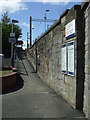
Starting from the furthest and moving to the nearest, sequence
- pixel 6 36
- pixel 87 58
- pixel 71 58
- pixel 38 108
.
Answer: pixel 6 36 < pixel 71 58 < pixel 38 108 < pixel 87 58

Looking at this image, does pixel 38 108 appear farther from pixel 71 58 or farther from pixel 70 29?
pixel 70 29

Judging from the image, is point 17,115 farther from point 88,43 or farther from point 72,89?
point 88,43

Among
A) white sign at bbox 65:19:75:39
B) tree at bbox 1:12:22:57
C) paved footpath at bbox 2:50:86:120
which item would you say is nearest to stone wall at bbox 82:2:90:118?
paved footpath at bbox 2:50:86:120

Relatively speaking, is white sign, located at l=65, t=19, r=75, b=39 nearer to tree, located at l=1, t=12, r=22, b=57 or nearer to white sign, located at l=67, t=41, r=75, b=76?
white sign, located at l=67, t=41, r=75, b=76

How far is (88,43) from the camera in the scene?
4.15m

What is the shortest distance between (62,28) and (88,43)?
214 cm

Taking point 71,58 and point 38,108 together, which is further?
point 71,58

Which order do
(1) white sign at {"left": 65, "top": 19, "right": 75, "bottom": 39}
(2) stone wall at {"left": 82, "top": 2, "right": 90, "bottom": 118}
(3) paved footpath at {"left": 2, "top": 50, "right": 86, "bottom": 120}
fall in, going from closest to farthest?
(2) stone wall at {"left": 82, "top": 2, "right": 90, "bottom": 118} → (3) paved footpath at {"left": 2, "top": 50, "right": 86, "bottom": 120} → (1) white sign at {"left": 65, "top": 19, "right": 75, "bottom": 39}

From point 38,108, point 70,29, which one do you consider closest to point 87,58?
point 70,29

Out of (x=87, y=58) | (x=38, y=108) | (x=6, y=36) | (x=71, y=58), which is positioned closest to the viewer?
(x=87, y=58)

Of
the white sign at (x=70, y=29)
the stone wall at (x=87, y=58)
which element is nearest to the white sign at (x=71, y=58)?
the white sign at (x=70, y=29)

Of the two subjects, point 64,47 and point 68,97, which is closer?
point 68,97

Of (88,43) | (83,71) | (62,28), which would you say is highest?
(62,28)

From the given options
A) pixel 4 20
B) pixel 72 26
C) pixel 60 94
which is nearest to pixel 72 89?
pixel 60 94
